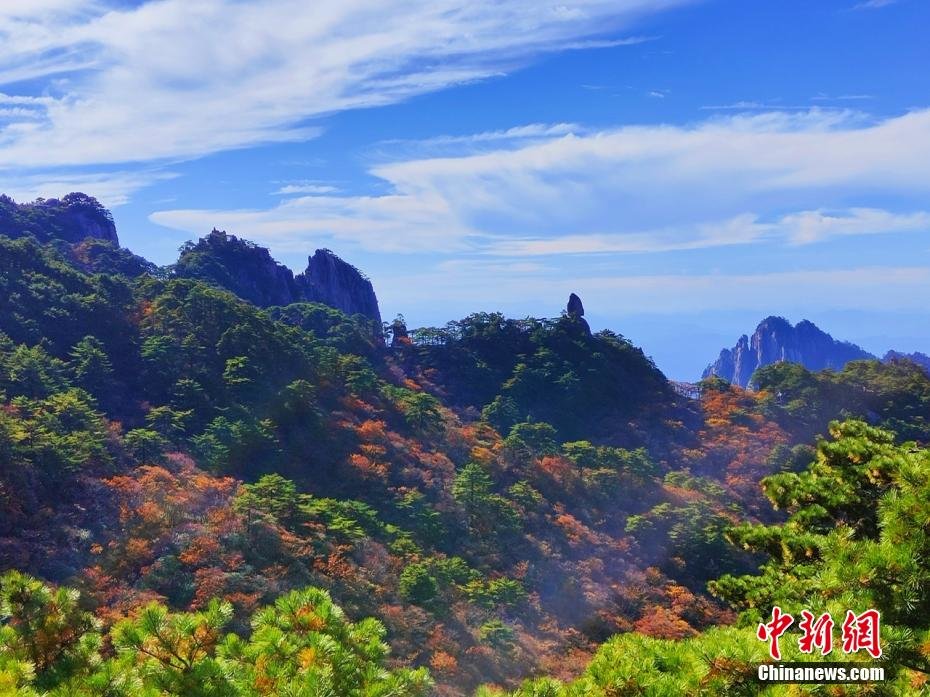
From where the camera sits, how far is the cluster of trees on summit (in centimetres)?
596

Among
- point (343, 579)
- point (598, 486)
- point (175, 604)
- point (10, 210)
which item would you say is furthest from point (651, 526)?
point (10, 210)

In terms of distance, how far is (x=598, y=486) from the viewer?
32.8m

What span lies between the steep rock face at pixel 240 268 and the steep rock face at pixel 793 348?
100 m

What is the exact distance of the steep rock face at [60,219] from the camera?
54.5 metres

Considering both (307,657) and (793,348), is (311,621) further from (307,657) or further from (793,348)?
(793,348)

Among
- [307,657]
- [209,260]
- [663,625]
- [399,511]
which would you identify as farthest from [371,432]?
[209,260]

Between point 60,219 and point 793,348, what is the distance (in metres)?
138

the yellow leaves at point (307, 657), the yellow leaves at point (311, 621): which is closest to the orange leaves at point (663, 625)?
the yellow leaves at point (311, 621)

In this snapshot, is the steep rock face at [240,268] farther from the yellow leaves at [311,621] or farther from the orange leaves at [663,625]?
the yellow leaves at [311,621]

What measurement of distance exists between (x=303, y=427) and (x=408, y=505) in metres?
7.69

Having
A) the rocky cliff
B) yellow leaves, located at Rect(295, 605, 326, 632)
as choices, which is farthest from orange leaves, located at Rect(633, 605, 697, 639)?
the rocky cliff

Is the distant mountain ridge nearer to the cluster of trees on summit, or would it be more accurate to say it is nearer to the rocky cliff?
the rocky cliff

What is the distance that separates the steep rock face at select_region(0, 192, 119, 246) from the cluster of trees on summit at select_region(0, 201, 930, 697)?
22.6 meters

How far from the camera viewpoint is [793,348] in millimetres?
133500
